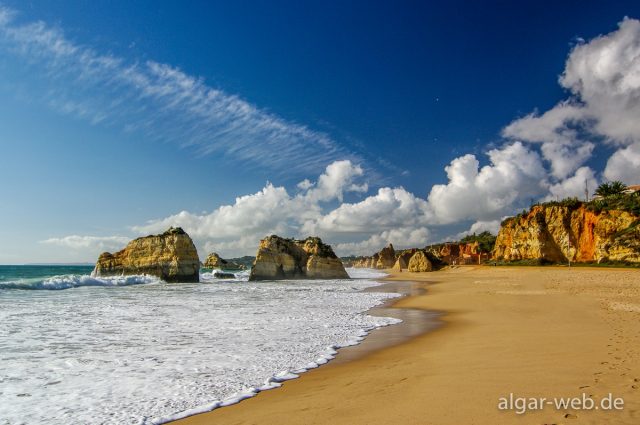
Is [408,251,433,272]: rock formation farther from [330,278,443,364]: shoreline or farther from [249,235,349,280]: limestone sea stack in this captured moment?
[330,278,443,364]: shoreline

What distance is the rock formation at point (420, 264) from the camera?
78.8 m

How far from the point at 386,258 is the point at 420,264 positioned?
70323mm

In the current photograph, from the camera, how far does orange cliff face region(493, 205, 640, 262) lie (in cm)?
4756

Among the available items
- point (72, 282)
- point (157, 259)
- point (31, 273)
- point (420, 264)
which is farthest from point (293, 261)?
point (31, 273)

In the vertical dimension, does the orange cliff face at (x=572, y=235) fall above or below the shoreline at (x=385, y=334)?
above

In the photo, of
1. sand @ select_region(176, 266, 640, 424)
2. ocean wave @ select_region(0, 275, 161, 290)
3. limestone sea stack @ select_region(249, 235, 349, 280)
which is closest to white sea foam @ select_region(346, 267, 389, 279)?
limestone sea stack @ select_region(249, 235, 349, 280)

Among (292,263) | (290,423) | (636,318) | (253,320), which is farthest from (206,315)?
(292,263)

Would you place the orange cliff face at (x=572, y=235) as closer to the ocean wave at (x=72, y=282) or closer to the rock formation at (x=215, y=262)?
the ocean wave at (x=72, y=282)

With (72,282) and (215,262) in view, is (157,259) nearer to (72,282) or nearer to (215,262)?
(72,282)

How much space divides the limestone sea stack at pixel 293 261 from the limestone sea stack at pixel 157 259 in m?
10.7

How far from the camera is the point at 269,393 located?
644cm

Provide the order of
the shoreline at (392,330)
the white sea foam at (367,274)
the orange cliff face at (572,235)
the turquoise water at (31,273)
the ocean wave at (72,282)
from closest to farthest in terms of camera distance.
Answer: the shoreline at (392,330), the ocean wave at (72,282), the orange cliff face at (572,235), the turquoise water at (31,273), the white sea foam at (367,274)

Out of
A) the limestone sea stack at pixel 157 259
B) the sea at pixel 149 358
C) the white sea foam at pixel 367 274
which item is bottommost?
the white sea foam at pixel 367 274

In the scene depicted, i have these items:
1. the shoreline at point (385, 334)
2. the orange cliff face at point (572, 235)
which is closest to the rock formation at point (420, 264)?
the orange cliff face at point (572, 235)
